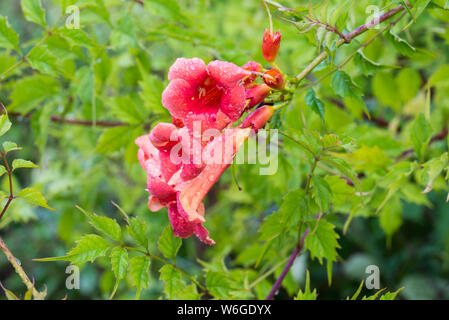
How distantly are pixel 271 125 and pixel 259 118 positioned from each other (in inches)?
4.5

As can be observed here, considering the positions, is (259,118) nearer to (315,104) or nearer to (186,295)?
(315,104)

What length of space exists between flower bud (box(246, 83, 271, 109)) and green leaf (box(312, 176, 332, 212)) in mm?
225

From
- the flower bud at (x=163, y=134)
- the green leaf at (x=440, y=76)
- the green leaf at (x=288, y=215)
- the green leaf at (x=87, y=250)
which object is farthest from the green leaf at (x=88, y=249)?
the green leaf at (x=440, y=76)

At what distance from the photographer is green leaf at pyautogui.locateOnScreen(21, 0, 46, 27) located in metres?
1.00

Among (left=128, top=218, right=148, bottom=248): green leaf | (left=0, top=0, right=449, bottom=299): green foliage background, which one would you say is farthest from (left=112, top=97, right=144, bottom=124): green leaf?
(left=128, top=218, right=148, bottom=248): green leaf

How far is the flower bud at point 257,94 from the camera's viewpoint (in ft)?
2.26

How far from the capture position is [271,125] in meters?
0.81

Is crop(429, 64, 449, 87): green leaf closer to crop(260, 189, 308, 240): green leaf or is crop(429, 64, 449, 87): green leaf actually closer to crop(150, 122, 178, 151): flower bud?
crop(260, 189, 308, 240): green leaf

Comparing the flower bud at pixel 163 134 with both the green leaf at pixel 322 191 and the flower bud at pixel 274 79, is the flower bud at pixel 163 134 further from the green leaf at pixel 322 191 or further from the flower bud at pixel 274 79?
the green leaf at pixel 322 191

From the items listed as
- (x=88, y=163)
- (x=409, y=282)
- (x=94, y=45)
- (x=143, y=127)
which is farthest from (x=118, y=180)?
(x=409, y=282)

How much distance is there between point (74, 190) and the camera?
1.91m

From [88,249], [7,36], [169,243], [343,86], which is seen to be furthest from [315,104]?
[7,36]
